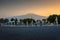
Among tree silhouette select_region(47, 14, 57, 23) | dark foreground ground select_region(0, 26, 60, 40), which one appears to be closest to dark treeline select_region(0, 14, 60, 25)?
tree silhouette select_region(47, 14, 57, 23)

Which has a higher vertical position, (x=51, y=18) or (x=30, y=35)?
(x=51, y=18)

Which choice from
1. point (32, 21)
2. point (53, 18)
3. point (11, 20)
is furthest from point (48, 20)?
point (11, 20)

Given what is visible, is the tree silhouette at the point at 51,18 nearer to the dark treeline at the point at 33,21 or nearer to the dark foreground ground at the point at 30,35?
the dark treeline at the point at 33,21

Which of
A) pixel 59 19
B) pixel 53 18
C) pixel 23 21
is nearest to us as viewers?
pixel 59 19

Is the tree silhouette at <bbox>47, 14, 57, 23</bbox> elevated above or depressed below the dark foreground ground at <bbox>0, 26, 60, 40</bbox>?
above

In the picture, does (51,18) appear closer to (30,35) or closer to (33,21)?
(33,21)

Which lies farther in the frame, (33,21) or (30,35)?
(33,21)

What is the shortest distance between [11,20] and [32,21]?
604cm

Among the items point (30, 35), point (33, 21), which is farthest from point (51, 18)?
point (30, 35)

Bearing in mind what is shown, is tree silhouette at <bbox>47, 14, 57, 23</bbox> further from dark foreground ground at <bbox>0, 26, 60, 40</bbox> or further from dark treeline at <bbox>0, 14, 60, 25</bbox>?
dark foreground ground at <bbox>0, 26, 60, 40</bbox>

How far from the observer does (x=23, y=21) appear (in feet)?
216

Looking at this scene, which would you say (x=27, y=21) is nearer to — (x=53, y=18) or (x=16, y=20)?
(x=16, y=20)

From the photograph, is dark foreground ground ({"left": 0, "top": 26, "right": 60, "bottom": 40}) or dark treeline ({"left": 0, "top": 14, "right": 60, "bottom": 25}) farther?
dark treeline ({"left": 0, "top": 14, "right": 60, "bottom": 25})

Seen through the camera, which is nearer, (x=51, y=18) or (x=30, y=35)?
(x=30, y=35)
